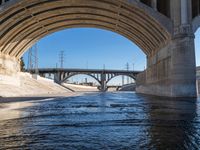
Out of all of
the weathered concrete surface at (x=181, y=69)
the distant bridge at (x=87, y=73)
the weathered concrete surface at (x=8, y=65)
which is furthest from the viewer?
the distant bridge at (x=87, y=73)

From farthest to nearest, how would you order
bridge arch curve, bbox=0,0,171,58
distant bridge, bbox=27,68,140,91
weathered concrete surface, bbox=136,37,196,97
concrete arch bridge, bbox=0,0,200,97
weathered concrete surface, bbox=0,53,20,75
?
1. distant bridge, bbox=27,68,140,91
2. weathered concrete surface, bbox=0,53,20,75
3. bridge arch curve, bbox=0,0,171,58
4. concrete arch bridge, bbox=0,0,200,97
5. weathered concrete surface, bbox=136,37,196,97

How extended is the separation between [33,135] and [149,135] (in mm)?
3529

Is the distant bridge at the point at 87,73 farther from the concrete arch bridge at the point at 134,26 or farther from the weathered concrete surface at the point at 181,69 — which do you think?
the weathered concrete surface at the point at 181,69

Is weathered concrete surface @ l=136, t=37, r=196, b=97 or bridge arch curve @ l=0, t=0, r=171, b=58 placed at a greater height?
bridge arch curve @ l=0, t=0, r=171, b=58

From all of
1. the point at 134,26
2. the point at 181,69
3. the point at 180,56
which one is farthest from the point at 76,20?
the point at 181,69

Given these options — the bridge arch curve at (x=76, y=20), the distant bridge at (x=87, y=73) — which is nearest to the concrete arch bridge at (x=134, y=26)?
the bridge arch curve at (x=76, y=20)

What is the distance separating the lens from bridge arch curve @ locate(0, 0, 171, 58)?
38.9m

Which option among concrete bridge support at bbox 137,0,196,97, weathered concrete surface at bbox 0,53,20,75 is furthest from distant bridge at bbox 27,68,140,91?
concrete bridge support at bbox 137,0,196,97

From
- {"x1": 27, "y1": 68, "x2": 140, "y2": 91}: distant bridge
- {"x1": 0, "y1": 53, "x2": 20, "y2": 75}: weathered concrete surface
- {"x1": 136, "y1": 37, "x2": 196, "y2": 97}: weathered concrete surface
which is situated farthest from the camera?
{"x1": 27, "y1": 68, "x2": 140, "y2": 91}: distant bridge

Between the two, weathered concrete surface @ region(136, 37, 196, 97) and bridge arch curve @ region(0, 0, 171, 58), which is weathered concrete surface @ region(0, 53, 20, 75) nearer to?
bridge arch curve @ region(0, 0, 171, 58)

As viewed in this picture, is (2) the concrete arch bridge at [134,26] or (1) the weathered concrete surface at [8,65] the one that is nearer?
(2) the concrete arch bridge at [134,26]

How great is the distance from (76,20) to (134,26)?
11.7 m

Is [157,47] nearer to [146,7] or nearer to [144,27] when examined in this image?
[144,27]

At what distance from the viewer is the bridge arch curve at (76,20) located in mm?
38938
